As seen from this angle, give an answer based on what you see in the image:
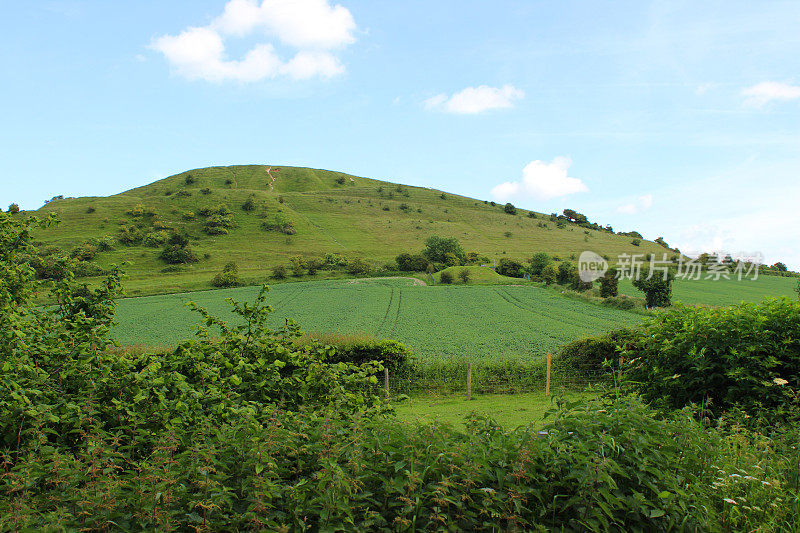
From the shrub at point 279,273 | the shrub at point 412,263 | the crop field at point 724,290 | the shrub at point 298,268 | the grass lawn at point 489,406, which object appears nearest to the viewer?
the grass lawn at point 489,406

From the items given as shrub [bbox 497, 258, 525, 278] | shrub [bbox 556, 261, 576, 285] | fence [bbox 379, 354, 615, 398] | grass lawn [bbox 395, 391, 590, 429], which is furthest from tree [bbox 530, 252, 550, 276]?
grass lawn [bbox 395, 391, 590, 429]

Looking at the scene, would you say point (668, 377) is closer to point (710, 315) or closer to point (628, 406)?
point (710, 315)

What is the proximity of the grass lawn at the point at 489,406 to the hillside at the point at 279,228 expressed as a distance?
52.9m

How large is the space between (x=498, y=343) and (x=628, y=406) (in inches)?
1015

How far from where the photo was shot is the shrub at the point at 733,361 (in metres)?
6.04

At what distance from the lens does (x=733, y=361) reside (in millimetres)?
6211

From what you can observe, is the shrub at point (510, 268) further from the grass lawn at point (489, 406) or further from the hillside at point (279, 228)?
the grass lawn at point (489, 406)

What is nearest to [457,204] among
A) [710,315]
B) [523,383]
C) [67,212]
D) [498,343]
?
[67,212]

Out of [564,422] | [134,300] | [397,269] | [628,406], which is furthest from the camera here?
[397,269]

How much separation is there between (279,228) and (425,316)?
69220mm

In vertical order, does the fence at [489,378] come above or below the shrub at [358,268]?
below

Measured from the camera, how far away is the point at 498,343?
29.1m

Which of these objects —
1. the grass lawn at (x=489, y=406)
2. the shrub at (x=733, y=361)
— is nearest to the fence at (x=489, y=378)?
the grass lawn at (x=489, y=406)

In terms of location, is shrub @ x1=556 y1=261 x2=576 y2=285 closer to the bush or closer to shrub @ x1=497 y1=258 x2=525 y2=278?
shrub @ x1=497 y1=258 x2=525 y2=278
